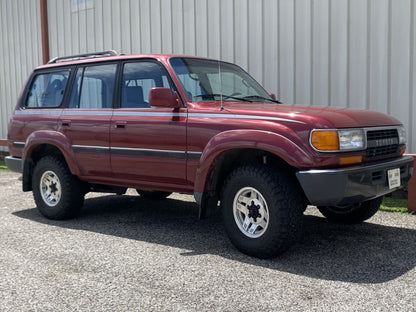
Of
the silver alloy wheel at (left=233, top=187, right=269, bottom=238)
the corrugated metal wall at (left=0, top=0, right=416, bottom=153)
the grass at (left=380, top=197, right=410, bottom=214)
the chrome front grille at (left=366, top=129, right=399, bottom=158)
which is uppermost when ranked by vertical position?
the corrugated metal wall at (left=0, top=0, right=416, bottom=153)

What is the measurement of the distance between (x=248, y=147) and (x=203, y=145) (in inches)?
20.2

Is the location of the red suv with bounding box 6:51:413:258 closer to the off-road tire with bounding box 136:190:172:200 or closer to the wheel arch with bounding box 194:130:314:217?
the wheel arch with bounding box 194:130:314:217

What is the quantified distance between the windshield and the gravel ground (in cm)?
143

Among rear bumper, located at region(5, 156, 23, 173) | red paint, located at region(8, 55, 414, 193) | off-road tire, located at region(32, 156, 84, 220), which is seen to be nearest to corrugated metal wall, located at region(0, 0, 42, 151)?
rear bumper, located at region(5, 156, 23, 173)

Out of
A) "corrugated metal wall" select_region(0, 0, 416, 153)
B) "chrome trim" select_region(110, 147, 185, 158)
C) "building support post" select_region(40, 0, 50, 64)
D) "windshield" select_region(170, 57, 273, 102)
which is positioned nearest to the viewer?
"chrome trim" select_region(110, 147, 185, 158)

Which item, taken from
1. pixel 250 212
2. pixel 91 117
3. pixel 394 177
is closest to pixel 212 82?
pixel 91 117

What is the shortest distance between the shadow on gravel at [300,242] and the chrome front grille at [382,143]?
868 millimetres

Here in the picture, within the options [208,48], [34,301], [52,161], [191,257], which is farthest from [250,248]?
[208,48]

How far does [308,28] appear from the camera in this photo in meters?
7.00

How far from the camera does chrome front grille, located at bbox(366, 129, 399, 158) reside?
3.99 m

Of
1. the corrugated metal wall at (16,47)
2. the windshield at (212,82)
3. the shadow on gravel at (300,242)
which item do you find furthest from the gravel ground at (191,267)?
the corrugated metal wall at (16,47)

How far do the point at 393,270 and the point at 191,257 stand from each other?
1.65 meters

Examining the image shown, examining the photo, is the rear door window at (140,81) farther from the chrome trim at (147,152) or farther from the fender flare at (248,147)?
the fender flare at (248,147)

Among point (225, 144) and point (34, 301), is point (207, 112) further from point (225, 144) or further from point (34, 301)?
point (34, 301)
